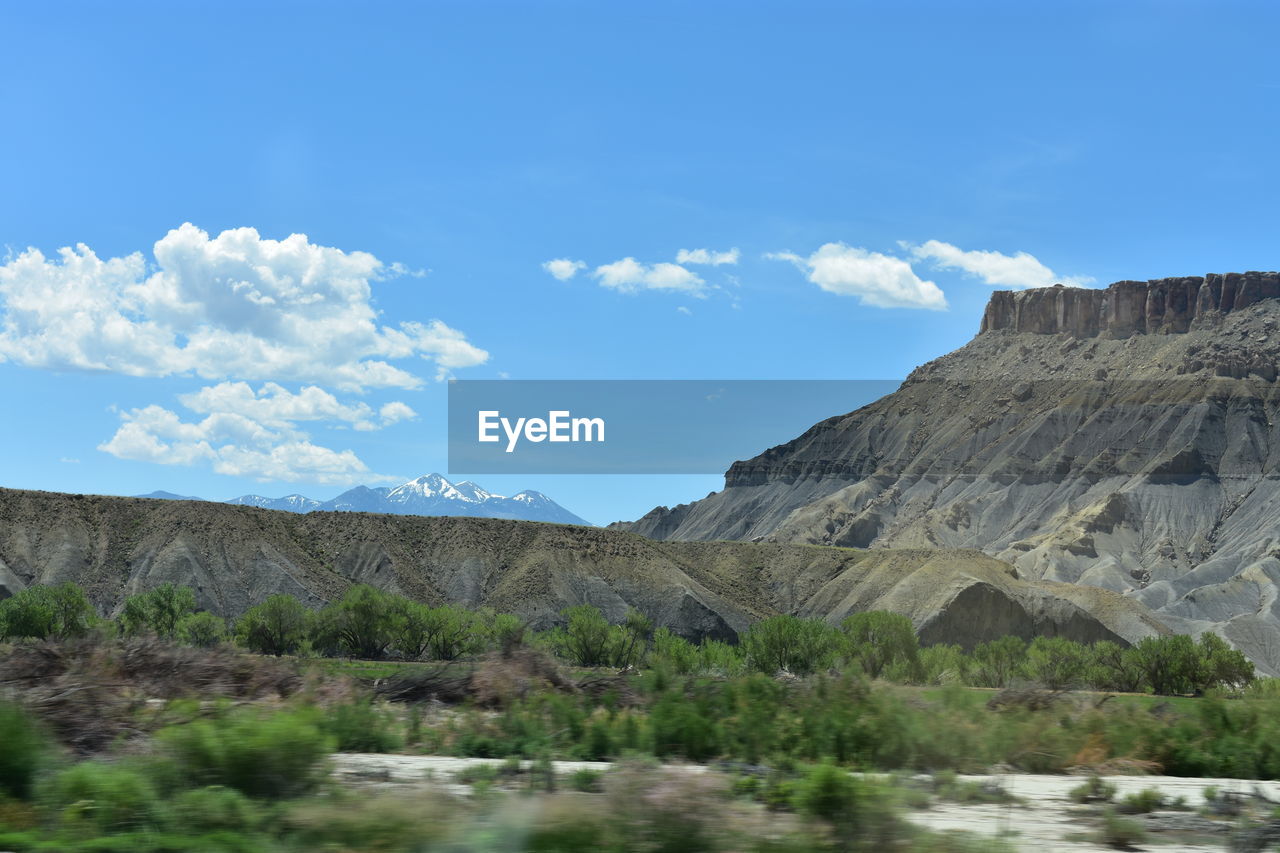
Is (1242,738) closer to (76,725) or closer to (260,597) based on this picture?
(76,725)

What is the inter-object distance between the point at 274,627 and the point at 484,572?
29.5m

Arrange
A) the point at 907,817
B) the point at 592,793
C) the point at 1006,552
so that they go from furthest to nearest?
the point at 1006,552 → the point at 592,793 → the point at 907,817

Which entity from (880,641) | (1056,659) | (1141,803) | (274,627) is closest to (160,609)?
(274,627)

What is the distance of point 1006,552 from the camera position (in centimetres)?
15875

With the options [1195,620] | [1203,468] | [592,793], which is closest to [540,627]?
[1195,620]

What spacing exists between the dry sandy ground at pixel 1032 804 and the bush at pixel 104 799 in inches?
109

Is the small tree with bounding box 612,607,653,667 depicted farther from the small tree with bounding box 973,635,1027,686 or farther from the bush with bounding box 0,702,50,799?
the bush with bounding box 0,702,50,799

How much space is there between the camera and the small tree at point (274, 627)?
82812 mm

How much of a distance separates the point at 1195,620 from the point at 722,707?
4664 inches

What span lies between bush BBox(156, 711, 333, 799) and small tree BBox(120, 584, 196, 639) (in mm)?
75426

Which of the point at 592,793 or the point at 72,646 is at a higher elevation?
the point at 72,646

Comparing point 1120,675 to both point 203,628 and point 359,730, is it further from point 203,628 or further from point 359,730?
point 359,730

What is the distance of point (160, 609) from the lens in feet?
275

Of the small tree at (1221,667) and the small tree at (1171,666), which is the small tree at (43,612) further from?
the small tree at (1221,667)
